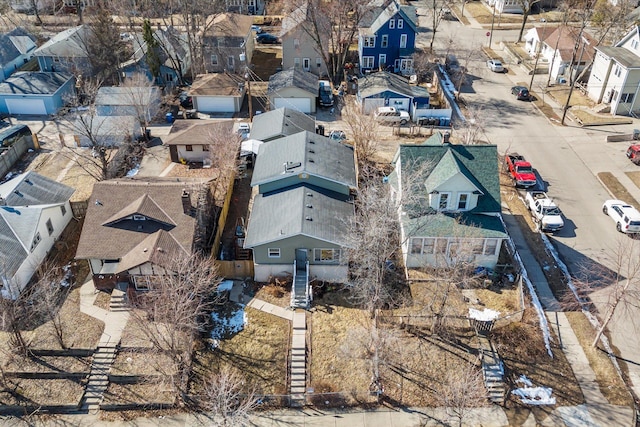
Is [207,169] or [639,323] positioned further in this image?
[207,169]

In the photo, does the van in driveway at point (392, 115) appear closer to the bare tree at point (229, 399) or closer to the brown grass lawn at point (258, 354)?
the brown grass lawn at point (258, 354)

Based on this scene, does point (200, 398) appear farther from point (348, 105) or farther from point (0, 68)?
point (0, 68)

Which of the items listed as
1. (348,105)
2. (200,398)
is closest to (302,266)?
(200,398)

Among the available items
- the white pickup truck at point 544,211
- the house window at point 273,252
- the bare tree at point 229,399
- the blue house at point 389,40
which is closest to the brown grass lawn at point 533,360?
the white pickup truck at point 544,211

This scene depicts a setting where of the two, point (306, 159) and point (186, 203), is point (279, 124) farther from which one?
point (186, 203)

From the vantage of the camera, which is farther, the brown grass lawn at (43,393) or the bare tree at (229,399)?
the brown grass lawn at (43,393)
